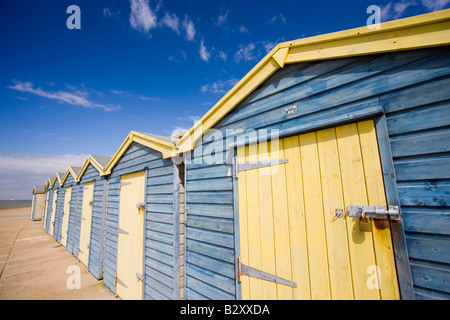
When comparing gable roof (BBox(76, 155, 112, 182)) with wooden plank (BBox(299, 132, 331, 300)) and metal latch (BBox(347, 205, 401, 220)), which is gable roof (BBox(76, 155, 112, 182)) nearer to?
wooden plank (BBox(299, 132, 331, 300))

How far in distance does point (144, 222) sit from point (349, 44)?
464cm

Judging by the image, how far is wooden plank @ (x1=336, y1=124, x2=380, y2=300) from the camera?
169cm

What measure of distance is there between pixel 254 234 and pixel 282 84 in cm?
187

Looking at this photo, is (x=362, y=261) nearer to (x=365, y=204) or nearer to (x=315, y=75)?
(x=365, y=204)

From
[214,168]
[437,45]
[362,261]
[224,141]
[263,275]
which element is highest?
[437,45]

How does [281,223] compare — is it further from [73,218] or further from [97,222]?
[73,218]

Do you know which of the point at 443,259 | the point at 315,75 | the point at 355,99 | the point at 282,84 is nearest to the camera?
the point at 443,259

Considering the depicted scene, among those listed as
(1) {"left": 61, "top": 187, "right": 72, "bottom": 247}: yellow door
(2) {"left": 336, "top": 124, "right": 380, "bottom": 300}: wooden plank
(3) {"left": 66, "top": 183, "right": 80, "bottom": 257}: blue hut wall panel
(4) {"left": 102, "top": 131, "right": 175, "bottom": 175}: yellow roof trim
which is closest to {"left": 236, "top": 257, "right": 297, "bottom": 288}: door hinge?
(2) {"left": 336, "top": 124, "right": 380, "bottom": 300}: wooden plank

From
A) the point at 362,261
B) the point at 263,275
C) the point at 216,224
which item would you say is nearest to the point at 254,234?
the point at 263,275

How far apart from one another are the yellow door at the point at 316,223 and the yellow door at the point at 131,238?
116 inches

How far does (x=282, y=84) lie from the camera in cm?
248

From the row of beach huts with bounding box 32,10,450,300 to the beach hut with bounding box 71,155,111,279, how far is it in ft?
12.7

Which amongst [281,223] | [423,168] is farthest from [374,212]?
[281,223]

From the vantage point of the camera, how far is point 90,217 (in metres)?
7.49
